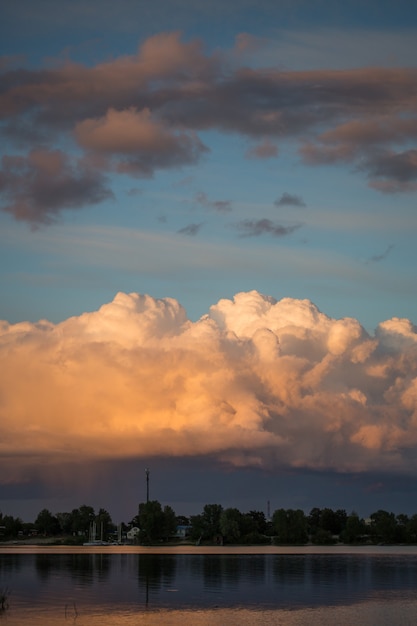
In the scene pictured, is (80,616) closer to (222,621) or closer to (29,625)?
(29,625)

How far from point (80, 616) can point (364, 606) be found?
2691cm

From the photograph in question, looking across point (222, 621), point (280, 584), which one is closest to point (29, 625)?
point (222, 621)

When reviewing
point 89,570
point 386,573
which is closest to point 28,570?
point 89,570

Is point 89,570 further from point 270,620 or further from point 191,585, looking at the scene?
point 270,620

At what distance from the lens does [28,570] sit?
14675 cm

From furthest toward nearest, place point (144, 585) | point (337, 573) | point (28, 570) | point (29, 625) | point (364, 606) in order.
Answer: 1. point (28, 570)
2. point (337, 573)
3. point (144, 585)
4. point (364, 606)
5. point (29, 625)

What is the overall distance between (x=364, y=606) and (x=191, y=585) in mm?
31845

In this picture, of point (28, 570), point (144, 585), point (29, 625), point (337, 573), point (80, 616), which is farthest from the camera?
point (28, 570)

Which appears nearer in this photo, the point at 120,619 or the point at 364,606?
the point at 120,619

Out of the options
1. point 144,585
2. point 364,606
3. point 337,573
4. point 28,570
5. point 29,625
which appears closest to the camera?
point 29,625

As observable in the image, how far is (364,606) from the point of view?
278ft

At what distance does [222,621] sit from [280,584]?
136 ft

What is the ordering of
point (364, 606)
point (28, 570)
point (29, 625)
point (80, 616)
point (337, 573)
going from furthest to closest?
point (28, 570), point (337, 573), point (364, 606), point (80, 616), point (29, 625)

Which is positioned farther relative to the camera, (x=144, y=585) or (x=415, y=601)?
(x=144, y=585)
